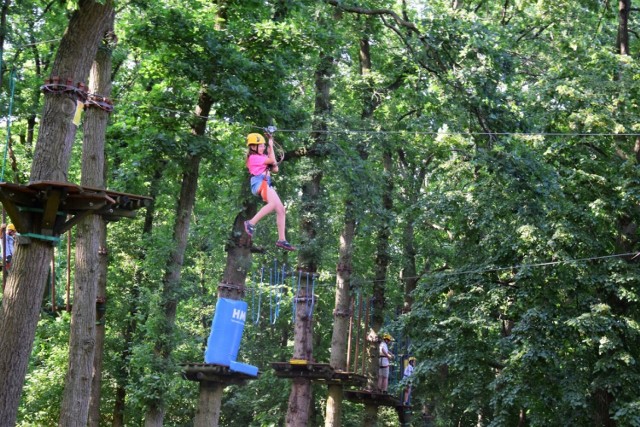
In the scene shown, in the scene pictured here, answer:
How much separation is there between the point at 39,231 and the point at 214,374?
781 cm

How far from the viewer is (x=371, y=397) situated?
24.9 metres

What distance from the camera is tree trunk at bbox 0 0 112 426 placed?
10.3 meters

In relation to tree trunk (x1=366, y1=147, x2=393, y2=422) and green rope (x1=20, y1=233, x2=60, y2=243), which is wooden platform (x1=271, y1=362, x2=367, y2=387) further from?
green rope (x1=20, y1=233, x2=60, y2=243)

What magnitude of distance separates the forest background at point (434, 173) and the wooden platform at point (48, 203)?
5.08 meters

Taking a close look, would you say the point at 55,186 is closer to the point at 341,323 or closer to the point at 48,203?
the point at 48,203

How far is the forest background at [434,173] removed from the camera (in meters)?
16.6

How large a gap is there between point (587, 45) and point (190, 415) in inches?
811

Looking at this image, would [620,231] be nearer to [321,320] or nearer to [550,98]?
[550,98]

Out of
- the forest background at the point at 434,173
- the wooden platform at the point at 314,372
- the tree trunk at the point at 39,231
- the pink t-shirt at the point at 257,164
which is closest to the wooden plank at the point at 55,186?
the tree trunk at the point at 39,231

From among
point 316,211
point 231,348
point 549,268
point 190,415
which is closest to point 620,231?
point 549,268

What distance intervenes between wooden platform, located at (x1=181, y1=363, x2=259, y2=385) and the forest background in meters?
1.36

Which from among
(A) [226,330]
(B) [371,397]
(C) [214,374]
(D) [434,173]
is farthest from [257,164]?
(B) [371,397]

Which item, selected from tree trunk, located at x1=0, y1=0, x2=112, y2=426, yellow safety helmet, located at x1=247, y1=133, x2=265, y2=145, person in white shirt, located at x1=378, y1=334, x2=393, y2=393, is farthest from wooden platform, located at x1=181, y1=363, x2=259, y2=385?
person in white shirt, located at x1=378, y1=334, x2=393, y2=393

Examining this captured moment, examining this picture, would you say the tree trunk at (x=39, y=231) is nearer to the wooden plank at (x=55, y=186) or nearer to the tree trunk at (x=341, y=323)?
the wooden plank at (x=55, y=186)
